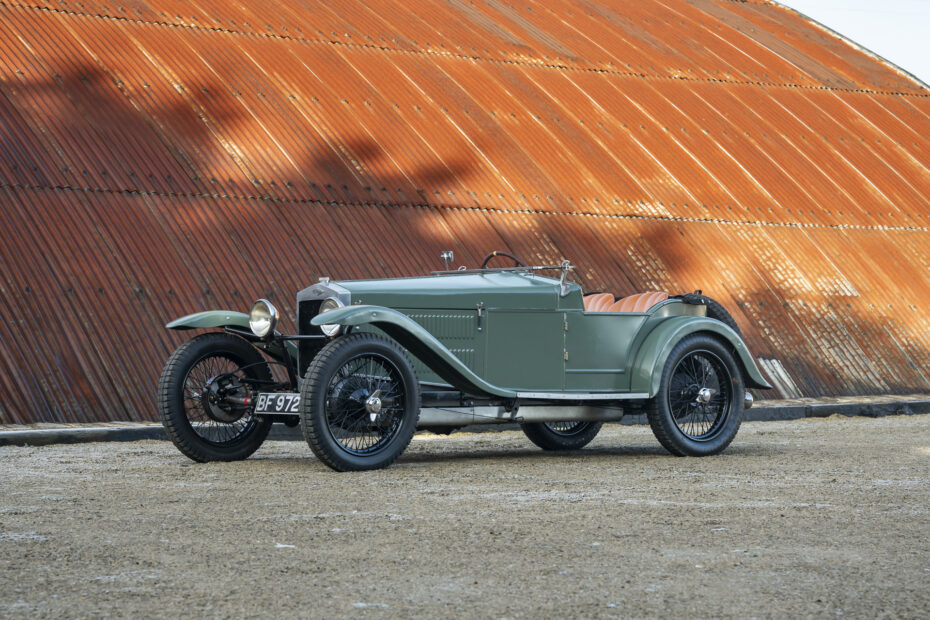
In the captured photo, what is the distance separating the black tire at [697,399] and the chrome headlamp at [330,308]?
94.8 inches

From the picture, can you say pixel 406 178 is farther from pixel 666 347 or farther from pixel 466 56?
pixel 666 347

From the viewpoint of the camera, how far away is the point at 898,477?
6.75m

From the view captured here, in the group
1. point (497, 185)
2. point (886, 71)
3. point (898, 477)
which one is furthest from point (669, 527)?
point (886, 71)

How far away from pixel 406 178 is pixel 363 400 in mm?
7519

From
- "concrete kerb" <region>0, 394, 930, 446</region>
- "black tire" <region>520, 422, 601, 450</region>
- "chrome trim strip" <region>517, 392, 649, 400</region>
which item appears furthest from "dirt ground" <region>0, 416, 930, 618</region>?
"concrete kerb" <region>0, 394, 930, 446</region>

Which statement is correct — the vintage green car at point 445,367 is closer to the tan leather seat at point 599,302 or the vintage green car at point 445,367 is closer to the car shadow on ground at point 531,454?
the tan leather seat at point 599,302

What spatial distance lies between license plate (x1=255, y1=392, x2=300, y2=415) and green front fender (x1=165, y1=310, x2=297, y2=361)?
0.56m

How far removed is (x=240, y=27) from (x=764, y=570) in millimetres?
13389

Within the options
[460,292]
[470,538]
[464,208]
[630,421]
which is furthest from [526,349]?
[464,208]

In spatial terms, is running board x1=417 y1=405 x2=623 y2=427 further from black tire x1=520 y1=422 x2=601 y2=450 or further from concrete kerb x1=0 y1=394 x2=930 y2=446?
concrete kerb x1=0 y1=394 x2=930 y2=446

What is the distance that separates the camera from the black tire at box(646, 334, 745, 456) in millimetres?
8094

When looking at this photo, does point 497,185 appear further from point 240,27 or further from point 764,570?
point 764,570

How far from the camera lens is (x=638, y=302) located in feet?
28.9

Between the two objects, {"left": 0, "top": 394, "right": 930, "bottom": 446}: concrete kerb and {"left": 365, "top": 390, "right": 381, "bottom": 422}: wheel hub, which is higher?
{"left": 365, "top": 390, "right": 381, "bottom": 422}: wheel hub
